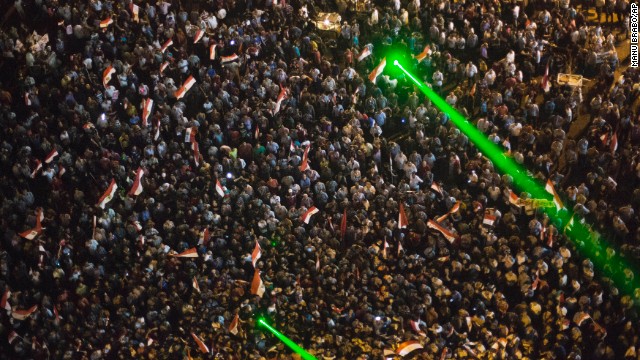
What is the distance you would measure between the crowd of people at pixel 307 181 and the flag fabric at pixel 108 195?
0.27 feet

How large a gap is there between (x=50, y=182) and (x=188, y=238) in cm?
434

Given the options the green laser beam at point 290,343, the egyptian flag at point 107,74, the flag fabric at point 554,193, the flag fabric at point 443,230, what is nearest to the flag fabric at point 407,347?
the green laser beam at point 290,343

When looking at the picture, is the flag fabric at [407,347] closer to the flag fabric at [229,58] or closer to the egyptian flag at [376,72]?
the egyptian flag at [376,72]

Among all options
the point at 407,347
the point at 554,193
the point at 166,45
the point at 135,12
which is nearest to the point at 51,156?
the point at 166,45

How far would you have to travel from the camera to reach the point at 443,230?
64.8 ft

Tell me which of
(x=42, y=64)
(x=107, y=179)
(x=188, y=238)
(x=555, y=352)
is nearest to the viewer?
(x=555, y=352)

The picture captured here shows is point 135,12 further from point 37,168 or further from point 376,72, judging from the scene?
point 376,72

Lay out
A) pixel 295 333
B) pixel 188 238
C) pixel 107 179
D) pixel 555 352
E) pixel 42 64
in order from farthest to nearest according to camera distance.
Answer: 1. pixel 42 64
2. pixel 107 179
3. pixel 188 238
4. pixel 295 333
5. pixel 555 352

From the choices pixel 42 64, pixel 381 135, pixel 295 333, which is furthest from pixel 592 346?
pixel 42 64

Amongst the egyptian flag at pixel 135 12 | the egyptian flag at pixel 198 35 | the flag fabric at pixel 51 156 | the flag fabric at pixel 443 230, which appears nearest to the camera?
the flag fabric at pixel 443 230

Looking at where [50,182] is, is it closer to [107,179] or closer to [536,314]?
[107,179]

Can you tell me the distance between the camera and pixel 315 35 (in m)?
25.5

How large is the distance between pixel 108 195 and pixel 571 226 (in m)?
10.9

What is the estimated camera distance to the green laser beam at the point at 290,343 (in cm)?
1847
